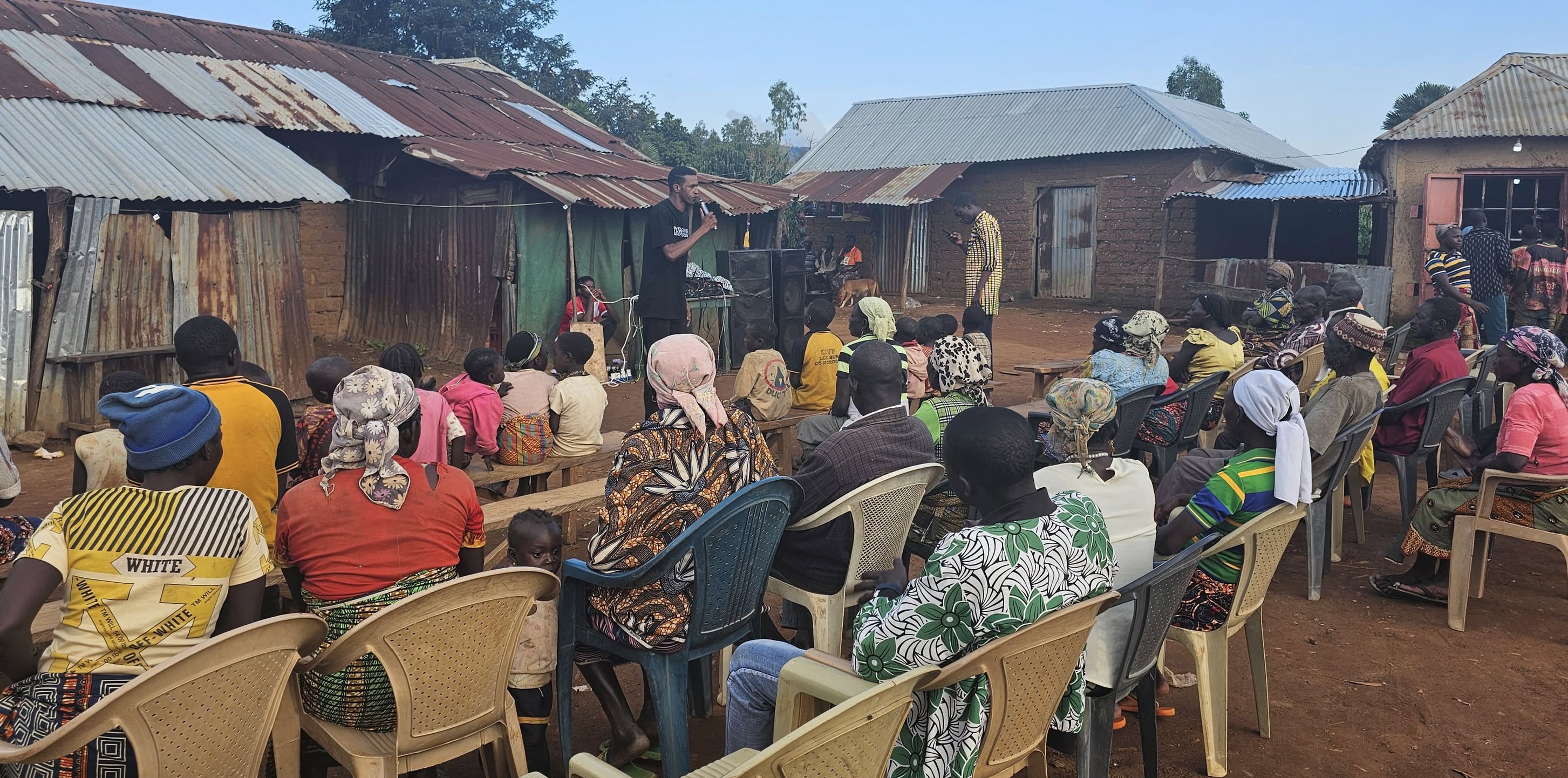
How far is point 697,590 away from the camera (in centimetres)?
311

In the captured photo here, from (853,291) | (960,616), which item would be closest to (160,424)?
(960,616)

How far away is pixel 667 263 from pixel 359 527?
5336mm

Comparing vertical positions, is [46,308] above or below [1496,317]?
below

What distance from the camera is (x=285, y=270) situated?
393 inches

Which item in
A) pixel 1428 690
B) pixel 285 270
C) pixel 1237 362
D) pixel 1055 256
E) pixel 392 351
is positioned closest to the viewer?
pixel 1428 690

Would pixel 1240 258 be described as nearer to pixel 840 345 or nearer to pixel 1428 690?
pixel 840 345

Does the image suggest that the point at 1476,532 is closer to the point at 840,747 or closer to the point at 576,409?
the point at 840,747

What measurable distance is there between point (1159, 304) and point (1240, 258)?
1450mm

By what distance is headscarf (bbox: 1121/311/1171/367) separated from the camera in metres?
6.20

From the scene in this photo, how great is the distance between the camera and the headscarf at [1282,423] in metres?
3.50

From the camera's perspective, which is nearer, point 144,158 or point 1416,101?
point 144,158

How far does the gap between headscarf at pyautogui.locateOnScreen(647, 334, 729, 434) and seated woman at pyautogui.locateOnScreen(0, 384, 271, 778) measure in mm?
1194

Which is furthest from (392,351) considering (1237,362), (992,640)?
(1237,362)

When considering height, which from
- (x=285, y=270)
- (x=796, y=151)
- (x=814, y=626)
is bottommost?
(x=814, y=626)
